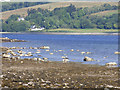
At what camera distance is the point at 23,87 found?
15328 mm

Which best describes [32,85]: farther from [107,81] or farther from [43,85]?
[107,81]

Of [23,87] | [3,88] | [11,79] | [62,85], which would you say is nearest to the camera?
[3,88]

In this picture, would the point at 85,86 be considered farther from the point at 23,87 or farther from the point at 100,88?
the point at 23,87

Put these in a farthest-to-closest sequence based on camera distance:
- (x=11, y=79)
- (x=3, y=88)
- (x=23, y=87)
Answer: (x=11, y=79) < (x=23, y=87) < (x=3, y=88)

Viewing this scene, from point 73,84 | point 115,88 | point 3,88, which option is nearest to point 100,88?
point 115,88

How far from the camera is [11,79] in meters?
17.9

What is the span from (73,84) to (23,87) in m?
3.12

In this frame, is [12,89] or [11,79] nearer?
[12,89]

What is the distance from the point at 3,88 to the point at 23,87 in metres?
1.31

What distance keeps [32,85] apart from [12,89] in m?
1.66

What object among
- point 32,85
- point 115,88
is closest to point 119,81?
point 115,88

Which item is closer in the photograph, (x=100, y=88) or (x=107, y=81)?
(x=100, y=88)

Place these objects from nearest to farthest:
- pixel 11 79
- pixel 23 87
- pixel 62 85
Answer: pixel 23 87 < pixel 62 85 < pixel 11 79

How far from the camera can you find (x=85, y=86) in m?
16.2
